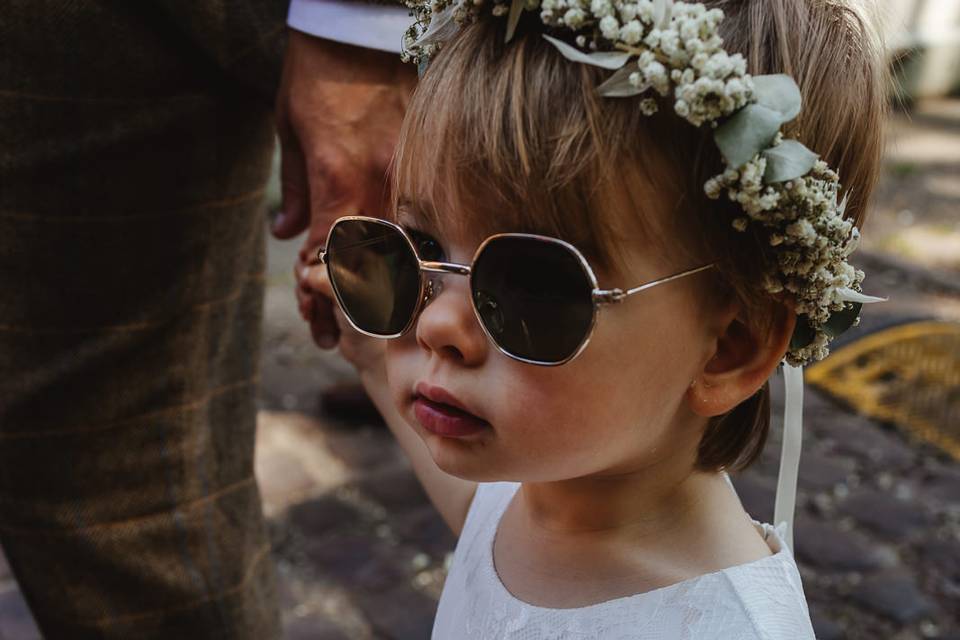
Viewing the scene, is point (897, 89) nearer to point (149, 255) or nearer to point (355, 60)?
point (355, 60)

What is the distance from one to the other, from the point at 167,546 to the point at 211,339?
1.28ft

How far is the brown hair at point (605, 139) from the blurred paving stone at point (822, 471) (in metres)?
2.31

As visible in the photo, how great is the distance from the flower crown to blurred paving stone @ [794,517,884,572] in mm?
2030

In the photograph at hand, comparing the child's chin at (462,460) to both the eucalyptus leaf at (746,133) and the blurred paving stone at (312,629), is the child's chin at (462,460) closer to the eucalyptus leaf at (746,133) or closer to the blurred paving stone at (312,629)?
the eucalyptus leaf at (746,133)

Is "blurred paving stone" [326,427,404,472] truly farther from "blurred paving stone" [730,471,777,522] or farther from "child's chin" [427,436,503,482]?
"child's chin" [427,436,503,482]

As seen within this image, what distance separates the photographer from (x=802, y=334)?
121 centimetres

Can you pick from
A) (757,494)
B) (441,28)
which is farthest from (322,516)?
(441,28)

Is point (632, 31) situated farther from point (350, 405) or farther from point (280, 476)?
point (350, 405)

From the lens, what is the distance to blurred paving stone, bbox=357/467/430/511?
3.16 metres

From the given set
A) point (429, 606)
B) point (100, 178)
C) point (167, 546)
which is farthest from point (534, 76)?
point (429, 606)

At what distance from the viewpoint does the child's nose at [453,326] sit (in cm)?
116

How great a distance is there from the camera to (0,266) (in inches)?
70.6

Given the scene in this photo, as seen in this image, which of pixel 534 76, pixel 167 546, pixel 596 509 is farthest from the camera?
pixel 167 546

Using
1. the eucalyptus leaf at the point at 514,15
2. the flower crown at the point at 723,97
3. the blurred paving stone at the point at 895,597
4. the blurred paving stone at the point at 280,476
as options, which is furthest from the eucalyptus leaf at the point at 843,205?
the blurred paving stone at the point at 280,476
